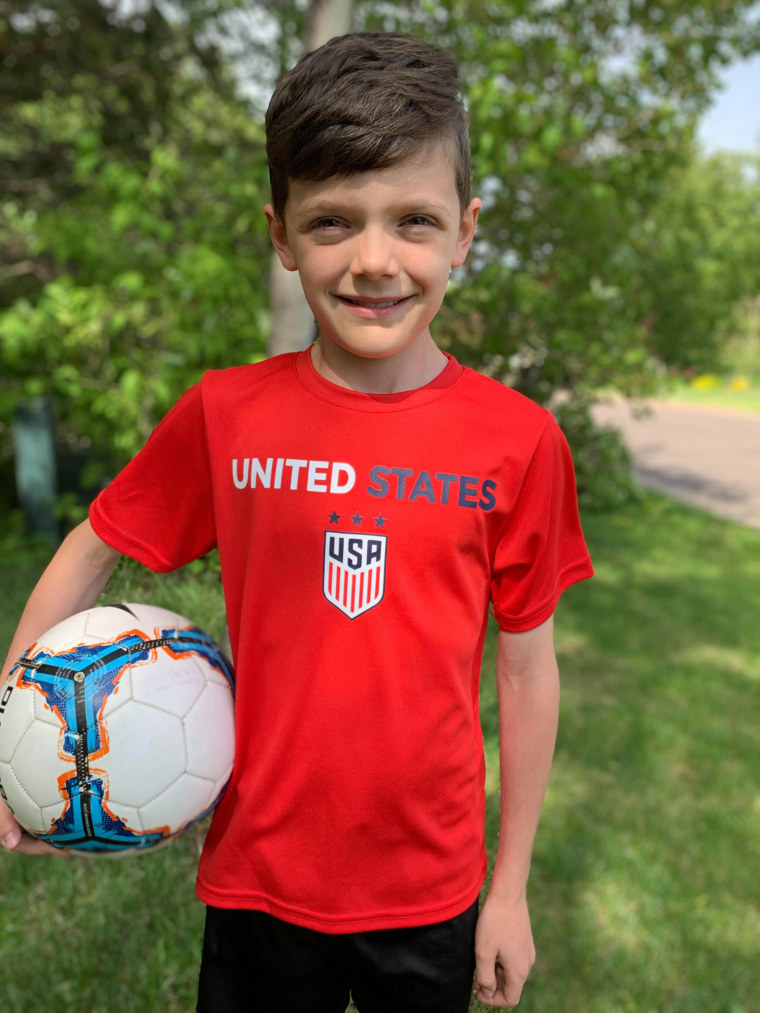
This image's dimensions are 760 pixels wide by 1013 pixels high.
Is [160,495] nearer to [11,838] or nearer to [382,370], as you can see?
[382,370]

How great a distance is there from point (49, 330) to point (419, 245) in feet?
14.3

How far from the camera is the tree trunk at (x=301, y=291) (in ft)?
10.1

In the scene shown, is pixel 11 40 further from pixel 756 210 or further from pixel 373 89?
pixel 756 210

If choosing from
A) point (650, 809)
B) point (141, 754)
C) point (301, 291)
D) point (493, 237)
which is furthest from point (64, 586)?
point (493, 237)

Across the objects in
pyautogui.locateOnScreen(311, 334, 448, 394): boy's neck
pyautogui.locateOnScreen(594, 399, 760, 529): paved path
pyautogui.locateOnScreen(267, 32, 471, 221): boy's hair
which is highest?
pyautogui.locateOnScreen(267, 32, 471, 221): boy's hair

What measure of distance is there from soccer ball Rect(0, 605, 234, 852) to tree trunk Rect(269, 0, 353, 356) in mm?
1740

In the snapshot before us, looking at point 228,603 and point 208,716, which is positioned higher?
point 228,603

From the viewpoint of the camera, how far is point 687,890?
3.32 metres

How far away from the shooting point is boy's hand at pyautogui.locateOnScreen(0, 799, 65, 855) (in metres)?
1.57

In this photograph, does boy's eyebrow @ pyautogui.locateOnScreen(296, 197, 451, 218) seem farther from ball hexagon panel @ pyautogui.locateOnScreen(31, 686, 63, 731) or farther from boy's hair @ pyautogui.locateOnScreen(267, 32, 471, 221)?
ball hexagon panel @ pyautogui.locateOnScreen(31, 686, 63, 731)

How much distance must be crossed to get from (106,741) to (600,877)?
254 centimetres

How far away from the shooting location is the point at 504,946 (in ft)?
5.04

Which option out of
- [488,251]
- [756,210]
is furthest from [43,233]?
[756,210]

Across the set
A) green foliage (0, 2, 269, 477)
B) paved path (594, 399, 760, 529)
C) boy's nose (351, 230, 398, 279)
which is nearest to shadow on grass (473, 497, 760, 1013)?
boy's nose (351, 230, 398, 279)
